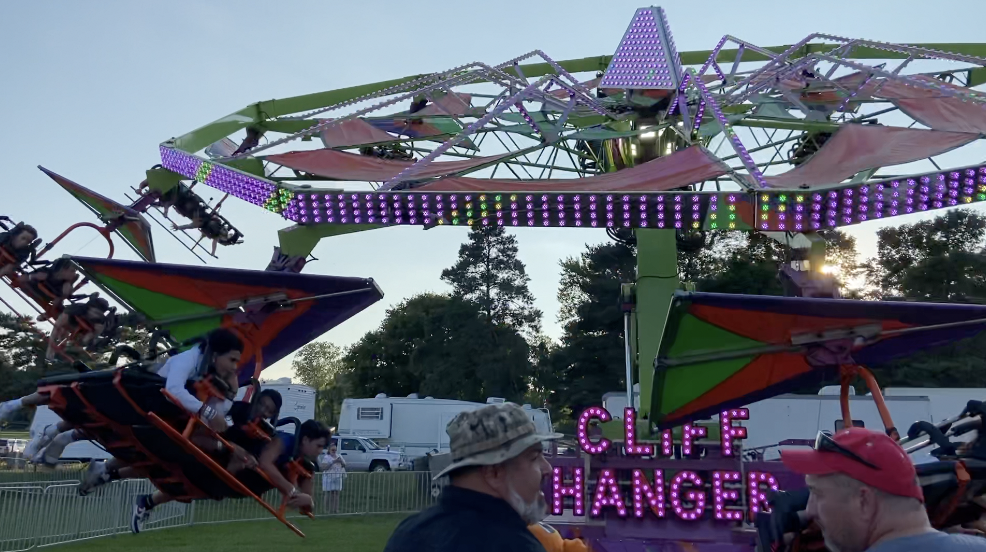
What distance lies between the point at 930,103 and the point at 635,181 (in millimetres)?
5626

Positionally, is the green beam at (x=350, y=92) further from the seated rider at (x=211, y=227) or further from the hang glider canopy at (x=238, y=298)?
the hang glider canopy at (x=238, y=298)

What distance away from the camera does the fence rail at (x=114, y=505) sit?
1180 cm

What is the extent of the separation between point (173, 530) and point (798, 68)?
476 inches

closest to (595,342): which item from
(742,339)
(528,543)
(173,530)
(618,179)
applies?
(173,530)

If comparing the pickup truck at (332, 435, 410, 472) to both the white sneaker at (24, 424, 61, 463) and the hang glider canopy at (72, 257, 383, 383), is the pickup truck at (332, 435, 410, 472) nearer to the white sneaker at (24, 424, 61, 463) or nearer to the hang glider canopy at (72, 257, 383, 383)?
the hang glider canopy at (72, 257, 383, 383)

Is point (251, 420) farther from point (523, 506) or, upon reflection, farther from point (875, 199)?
point (875, 199)

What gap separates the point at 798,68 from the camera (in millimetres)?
12547

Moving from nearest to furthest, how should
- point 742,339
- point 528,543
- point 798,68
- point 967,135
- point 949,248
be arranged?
point 528,543 < point 742,339 < point 967,135 < point 798,68 < point 949,248

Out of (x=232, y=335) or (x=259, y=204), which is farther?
(x=259, y=204)

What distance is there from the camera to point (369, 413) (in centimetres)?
3073

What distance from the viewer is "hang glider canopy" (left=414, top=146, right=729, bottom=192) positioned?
1020 centimetres

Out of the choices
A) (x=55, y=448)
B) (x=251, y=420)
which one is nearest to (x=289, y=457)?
(x=251, y=420)

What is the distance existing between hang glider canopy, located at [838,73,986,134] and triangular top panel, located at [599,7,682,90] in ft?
9.70

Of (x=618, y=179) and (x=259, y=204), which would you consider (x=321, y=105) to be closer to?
(x=259, y=204)
